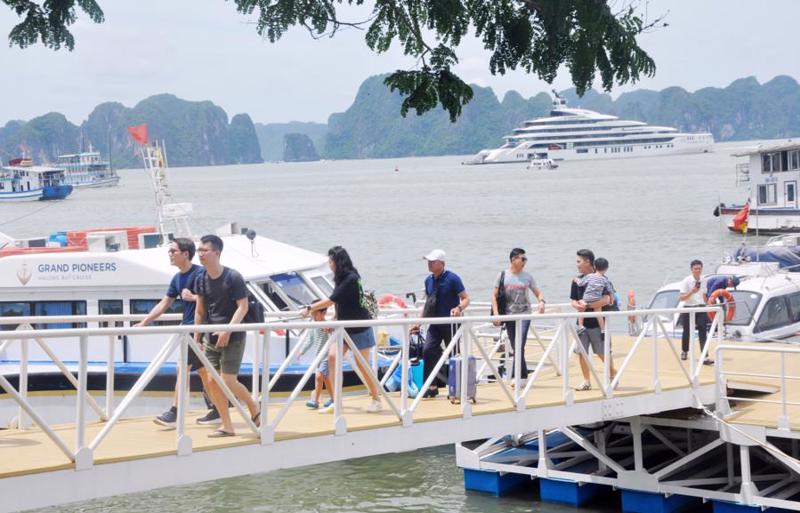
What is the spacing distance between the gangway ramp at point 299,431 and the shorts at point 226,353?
0.21 m

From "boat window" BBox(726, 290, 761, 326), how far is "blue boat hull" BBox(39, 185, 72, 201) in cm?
11262

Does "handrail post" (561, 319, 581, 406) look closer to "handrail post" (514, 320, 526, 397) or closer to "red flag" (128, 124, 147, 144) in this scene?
"handrail post" (514, 320, 526, 397)

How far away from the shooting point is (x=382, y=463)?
61.8ft

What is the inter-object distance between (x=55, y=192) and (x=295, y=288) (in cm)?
11177

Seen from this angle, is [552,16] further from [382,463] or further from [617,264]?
[617,264]

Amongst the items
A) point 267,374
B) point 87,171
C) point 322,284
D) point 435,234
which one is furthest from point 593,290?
point 87,171

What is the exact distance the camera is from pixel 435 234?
6894cm

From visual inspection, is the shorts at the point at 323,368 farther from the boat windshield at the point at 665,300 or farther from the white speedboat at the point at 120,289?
the boat windshield at the point at 665,300

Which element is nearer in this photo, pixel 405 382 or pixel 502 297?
pixel 405 382

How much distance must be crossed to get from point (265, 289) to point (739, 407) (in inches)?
287

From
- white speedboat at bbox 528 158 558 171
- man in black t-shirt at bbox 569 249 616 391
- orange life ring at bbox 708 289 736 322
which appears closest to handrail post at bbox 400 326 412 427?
man in black t-shirt at bbox 569 249 616 391

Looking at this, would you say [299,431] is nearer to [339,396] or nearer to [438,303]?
[339,396]

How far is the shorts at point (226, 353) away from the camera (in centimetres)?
980

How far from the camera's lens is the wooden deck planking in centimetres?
923
